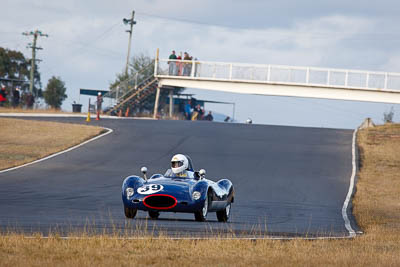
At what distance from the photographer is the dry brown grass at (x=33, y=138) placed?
32531 mm

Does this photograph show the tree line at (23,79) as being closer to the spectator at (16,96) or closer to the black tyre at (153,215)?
the spectator at (16,96)

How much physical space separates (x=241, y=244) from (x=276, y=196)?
12.5 meters

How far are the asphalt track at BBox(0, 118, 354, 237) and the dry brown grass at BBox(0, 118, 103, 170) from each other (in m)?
1.08

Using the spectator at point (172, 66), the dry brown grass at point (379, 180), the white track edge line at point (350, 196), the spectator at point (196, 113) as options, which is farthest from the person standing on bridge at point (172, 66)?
the white track edge line at point (350, 196)

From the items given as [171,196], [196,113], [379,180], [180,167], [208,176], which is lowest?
→ [208,176]

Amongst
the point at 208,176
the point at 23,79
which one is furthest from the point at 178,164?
the point at 23,79

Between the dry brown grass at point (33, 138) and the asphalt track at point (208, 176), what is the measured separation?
1.08m

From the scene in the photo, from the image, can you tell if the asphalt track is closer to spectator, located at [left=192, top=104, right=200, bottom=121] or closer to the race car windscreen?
the race car windscreen

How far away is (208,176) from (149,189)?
525 inches

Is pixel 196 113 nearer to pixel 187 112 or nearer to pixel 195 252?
pixel 187 112

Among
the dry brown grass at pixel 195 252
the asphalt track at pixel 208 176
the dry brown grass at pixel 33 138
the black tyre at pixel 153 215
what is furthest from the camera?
the dry brown grass at pixel 33 138

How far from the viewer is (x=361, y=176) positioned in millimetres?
30172

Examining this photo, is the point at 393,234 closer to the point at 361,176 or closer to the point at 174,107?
the point at 361,176

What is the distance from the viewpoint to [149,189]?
1500 centimetres
